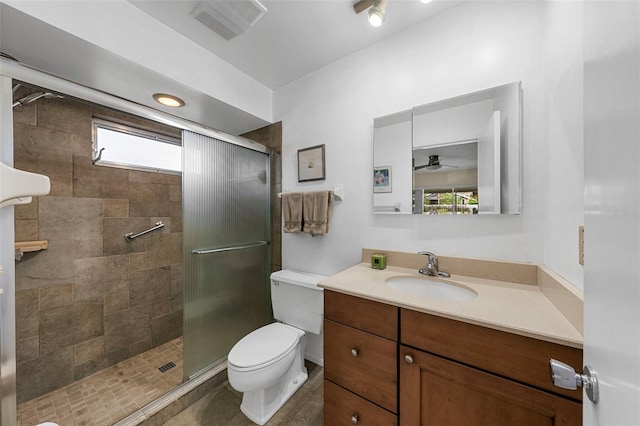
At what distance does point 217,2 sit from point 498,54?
149 centimetres

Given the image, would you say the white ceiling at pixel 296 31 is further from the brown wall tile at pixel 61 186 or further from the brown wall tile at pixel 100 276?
the brown wall tile at pixel 100 276

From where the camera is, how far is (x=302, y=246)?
75.1 inches

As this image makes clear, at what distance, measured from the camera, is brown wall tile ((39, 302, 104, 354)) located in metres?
1.52

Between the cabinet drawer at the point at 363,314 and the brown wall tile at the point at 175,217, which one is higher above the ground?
the brown wall tile at the point at 175,217

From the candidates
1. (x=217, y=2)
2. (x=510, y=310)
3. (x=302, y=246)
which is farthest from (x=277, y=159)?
(x=510, y=310)

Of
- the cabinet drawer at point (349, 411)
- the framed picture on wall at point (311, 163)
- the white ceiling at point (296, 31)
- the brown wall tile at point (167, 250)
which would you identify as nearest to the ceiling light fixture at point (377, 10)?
the white ceiling at point (296, 31)

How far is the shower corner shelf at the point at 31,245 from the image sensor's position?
4.47 feet

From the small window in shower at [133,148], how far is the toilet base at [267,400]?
1.99 metres

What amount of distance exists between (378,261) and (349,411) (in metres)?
0.76

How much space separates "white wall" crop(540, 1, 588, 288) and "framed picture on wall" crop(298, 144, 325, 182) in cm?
127

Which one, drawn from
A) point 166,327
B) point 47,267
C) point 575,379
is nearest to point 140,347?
point 166,327

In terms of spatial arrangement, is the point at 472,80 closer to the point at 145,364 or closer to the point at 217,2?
the point at 217,2

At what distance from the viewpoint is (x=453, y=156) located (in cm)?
131

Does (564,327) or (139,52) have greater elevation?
(139,52)
